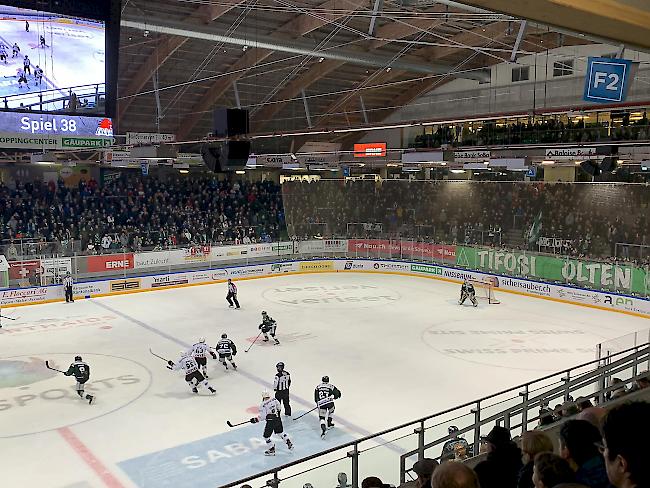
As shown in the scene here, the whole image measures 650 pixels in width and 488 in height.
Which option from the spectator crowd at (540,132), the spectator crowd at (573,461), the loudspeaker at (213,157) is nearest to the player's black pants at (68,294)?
the loudspeaker at (213,157)

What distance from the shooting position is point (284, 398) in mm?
11258

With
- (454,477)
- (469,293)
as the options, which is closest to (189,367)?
(454,477)

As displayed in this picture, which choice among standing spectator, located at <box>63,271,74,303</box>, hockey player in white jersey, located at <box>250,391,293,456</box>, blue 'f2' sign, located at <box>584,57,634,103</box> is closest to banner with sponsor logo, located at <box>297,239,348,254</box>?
standing spectator, located at <box>63,271,74,303</box>

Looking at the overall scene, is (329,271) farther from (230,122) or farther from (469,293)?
(230,122)

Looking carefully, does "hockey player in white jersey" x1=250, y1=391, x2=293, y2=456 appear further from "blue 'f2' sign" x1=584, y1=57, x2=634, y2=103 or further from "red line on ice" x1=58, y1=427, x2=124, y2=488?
"blue 'f2' sign" x1=584, y1=57, x2=634, y2=103

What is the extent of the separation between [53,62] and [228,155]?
321 cm

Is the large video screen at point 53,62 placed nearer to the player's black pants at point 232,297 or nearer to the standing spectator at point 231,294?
the standing spectator at point 231,294

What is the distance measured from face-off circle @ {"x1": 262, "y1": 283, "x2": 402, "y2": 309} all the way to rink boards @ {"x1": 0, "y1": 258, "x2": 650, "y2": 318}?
128 inches

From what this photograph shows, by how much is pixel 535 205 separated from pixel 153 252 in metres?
17.2

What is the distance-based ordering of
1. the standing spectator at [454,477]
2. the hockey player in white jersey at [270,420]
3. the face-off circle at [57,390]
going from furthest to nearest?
1. the face-off circle at [57,390]
2. the hockey player in white jersey at [270,420]
3. the standing spectator at [454,477]

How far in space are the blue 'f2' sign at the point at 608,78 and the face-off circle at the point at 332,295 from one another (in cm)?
1398

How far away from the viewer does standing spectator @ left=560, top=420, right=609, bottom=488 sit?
3.30m

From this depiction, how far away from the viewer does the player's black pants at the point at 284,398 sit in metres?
11.2

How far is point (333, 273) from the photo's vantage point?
1171 inches
